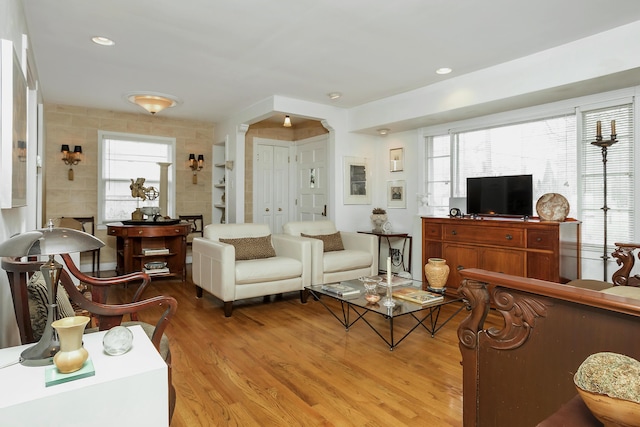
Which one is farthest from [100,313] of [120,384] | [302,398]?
[302,398]

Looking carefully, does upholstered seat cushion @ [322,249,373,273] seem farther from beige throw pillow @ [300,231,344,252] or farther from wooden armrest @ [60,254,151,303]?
wooden armrest @ [60,254,151,303]

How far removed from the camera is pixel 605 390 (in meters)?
0.79

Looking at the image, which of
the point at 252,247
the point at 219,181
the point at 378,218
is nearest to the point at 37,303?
the point at 252,247

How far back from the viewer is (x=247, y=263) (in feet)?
12.8

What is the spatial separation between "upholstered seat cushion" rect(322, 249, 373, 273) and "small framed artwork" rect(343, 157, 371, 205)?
1.24 meters

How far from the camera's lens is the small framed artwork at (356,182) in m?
5.76

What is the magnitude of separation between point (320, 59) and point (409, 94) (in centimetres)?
152

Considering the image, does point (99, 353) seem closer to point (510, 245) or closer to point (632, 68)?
point (510, 245)

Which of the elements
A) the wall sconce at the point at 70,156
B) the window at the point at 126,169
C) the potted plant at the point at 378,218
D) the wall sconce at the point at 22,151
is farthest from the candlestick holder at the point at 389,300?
the wall sconce at the point at 70,156

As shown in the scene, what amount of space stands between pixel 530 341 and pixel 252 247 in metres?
3.16

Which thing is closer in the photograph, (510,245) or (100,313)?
(100,313)

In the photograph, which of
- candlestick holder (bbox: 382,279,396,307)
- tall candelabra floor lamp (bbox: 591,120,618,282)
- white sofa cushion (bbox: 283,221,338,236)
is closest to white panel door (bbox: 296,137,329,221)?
white sofa cushion (bbox: 283,221,338,236)

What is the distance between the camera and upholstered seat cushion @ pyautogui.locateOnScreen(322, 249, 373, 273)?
4405 millimetres

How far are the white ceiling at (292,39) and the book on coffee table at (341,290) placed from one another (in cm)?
218
